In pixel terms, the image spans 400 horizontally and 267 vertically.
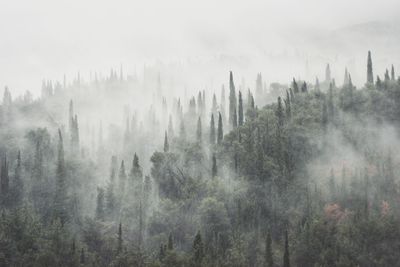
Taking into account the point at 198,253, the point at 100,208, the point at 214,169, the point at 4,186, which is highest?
the point at 214,169

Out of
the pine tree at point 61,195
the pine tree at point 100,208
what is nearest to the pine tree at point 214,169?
the pine tree at point 100,208

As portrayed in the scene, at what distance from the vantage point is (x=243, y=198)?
150 meters

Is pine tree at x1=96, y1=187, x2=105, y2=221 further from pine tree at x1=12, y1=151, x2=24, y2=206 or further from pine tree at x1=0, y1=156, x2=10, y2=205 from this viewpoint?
pine tree at x1=0, y1=156, x2=10, y2=205

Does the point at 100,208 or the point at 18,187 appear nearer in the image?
the point at 100,208

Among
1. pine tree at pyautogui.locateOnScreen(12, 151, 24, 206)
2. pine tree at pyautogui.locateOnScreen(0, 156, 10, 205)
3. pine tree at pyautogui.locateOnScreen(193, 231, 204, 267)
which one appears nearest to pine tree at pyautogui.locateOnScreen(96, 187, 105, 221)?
pine tree at pyautogui.locateOnScreen(12, 151, 24, 206)

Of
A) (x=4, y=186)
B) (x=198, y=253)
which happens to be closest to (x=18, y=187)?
(x=4, y=186)

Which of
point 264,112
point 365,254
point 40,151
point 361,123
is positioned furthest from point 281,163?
point 40,151

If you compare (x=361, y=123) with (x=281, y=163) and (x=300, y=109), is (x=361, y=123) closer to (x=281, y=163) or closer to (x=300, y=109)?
(x=300, y=109)

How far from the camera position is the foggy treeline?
409ft

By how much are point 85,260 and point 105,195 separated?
4154cm

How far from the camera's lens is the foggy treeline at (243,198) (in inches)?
4914

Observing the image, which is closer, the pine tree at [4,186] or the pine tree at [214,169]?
the pine tree at [214,169]

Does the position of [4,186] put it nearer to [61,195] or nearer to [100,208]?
[61,195]

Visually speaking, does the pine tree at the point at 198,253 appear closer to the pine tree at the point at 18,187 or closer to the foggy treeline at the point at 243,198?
the foggy treeline at the point at 243,198
